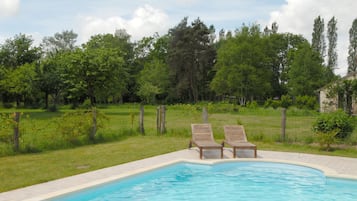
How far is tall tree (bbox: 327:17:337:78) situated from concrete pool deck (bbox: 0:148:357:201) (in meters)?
51.7

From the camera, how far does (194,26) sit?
52.6 m

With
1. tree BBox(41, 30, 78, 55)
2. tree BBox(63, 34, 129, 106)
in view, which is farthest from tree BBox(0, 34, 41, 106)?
tree BBox(41, 30, 78, 55)

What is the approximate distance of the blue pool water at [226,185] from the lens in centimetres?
740

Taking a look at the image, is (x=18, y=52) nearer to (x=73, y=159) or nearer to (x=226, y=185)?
(x=73, y=159)

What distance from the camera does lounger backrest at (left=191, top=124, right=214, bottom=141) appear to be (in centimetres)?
1205

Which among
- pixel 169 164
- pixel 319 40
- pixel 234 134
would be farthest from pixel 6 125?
pixel 319 40

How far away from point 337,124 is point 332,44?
169 ft

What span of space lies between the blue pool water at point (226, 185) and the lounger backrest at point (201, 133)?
6.77 feet

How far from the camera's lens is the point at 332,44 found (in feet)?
191

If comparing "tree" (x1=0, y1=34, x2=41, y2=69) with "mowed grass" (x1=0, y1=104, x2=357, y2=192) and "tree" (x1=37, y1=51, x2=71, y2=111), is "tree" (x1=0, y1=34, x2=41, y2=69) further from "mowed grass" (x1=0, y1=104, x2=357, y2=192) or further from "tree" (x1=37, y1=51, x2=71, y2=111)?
"mowed grass" (x1=0, y1=104, x2=357, y2=192)

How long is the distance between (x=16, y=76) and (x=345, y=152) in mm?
31996

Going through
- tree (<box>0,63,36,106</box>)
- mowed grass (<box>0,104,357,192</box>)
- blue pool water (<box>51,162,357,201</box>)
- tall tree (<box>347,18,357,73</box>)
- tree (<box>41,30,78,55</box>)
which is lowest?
blue pool water (<box>51,162,357,201</box>)

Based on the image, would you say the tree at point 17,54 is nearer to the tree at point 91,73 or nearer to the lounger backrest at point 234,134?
the tree at point 91,73

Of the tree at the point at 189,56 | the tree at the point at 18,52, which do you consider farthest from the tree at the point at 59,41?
the tree at the point at 18,52
